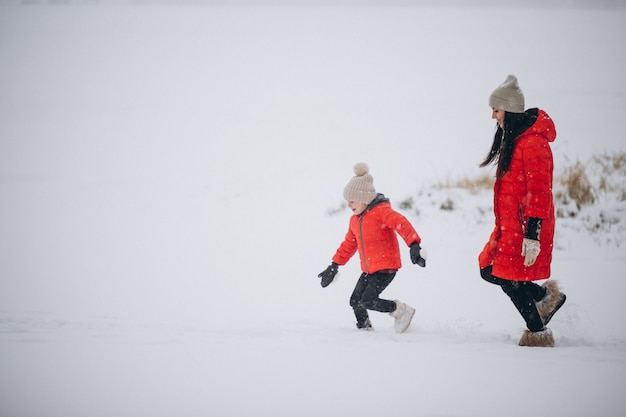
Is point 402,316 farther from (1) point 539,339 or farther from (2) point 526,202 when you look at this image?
(2) point 526,202

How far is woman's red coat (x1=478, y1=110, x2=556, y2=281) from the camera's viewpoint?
10.5 feet

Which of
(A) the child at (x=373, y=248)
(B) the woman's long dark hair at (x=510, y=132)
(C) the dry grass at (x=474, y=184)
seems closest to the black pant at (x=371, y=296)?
(A) the child at (x=373, y=248)

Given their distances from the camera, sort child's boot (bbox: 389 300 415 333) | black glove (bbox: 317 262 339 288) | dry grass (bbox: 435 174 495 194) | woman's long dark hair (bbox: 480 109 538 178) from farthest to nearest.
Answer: dry grass (bbox: 435 174 495 194)
black glove (bbox: 317 262 339 288)
child's boot (bbox: 389 300 415 333)
woman's long dark hair (bbox: 480 109 538 178)

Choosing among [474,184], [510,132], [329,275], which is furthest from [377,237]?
[474,184]

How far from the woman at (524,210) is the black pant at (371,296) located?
0.77 meters

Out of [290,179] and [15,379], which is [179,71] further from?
[15,379]

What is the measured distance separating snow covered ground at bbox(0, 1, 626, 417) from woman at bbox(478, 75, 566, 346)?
1.04 ft

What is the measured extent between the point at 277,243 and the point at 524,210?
14.3ft

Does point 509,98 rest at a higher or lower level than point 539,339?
higher

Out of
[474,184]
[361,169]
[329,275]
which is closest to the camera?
[361,169]

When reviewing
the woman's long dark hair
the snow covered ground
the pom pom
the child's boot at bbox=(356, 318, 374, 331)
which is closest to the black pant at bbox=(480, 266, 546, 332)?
the snow covered ground

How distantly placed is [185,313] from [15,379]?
1.51 metres

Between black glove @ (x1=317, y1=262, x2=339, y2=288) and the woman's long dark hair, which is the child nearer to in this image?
black glove @ (x1=317, y1=262, x2=339, y2=288)

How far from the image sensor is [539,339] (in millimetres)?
3412
